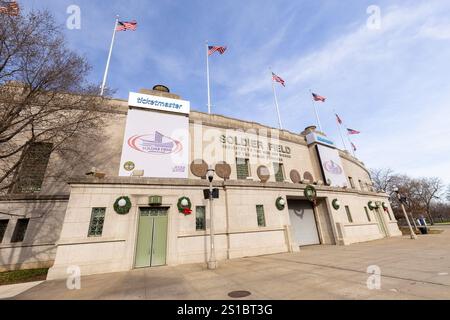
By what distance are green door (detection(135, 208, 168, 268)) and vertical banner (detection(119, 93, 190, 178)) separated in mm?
5748

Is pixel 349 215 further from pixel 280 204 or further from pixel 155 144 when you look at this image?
pixel 155 144

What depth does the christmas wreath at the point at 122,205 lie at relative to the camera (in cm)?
1155

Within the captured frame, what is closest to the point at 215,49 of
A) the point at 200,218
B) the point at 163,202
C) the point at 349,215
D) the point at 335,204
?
the point at 163,202

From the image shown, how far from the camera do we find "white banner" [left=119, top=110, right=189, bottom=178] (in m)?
17.7

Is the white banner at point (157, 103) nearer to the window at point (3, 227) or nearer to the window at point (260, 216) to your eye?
the window at point (260, 216)

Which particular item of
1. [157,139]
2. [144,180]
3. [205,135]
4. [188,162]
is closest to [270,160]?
[205,135]

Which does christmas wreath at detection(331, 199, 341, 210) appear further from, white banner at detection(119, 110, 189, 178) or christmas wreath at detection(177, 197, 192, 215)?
white banner at detection(119, 110, 189, 178)

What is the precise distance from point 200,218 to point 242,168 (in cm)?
1094

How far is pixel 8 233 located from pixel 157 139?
12.3 metres

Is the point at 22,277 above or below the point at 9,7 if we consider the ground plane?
below

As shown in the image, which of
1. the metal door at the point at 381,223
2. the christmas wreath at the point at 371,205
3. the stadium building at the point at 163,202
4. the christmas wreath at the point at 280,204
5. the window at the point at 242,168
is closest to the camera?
the stadium building at the point at 163,202

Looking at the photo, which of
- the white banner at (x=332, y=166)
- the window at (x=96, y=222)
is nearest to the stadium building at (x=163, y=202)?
the window at (x=96, y=222)

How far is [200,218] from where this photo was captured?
13250 millimetres

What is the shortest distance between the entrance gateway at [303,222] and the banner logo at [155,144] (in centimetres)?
1248
